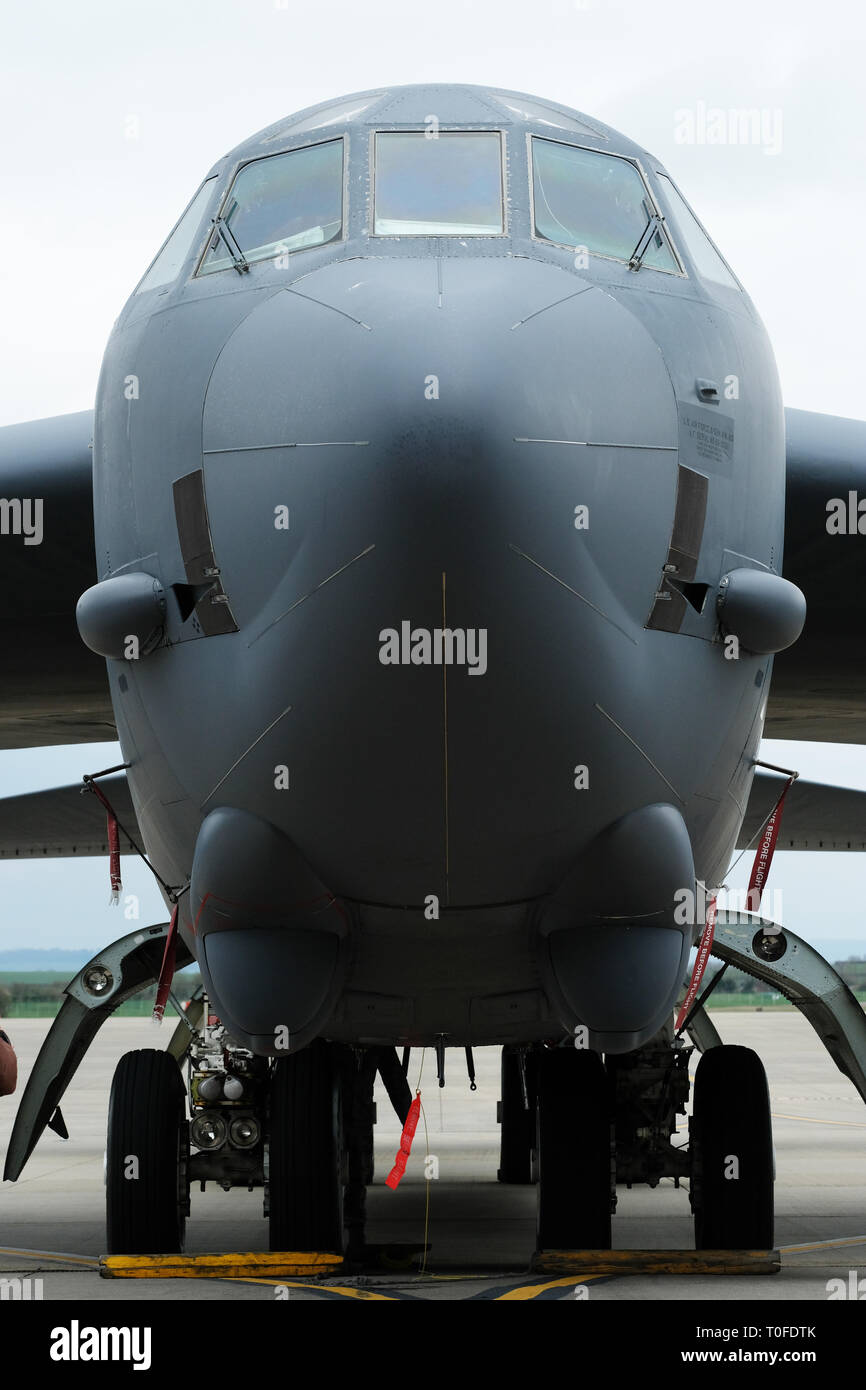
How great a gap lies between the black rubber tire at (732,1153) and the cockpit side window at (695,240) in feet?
10.9

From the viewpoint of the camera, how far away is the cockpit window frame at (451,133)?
16.1 feet

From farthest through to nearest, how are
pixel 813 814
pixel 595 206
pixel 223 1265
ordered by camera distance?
pixel 813 814 → pixel 223 1265 → pixel 595 206

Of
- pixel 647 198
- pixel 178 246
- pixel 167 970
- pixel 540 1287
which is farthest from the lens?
pixel 540 1287

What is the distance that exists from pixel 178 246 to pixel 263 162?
41cm

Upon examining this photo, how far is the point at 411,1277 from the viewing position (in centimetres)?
698

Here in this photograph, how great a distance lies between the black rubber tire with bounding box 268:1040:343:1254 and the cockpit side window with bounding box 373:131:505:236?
3.43 metres

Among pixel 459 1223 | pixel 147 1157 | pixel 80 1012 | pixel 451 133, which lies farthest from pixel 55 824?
pixel 451 133

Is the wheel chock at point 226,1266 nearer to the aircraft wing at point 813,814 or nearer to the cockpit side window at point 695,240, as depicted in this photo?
the cockpit side window at point 695,240

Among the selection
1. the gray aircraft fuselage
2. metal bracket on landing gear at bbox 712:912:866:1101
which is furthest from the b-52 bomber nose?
metal bracket on landing gear at bbox 712:912:866:1101

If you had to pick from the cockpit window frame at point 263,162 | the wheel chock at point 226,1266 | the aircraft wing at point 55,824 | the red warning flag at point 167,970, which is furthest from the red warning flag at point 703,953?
the aircraft wing at point 55,824

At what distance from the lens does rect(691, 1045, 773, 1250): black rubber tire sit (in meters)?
6.96

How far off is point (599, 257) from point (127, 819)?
6.08m

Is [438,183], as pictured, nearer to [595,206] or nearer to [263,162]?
[595,206]

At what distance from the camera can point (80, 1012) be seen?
30.9ft
